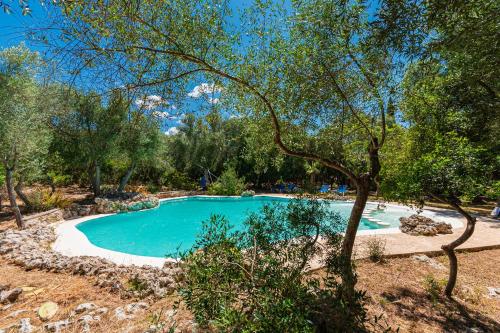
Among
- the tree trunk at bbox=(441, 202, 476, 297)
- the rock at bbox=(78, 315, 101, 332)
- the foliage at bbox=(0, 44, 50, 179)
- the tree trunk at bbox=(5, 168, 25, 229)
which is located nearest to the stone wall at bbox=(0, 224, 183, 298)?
the rock at bbox=(78, 315, 101, 332)

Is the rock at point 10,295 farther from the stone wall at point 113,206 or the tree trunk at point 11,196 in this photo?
the stone wall at point 113,206

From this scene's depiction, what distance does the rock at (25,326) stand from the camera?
10.8 feet

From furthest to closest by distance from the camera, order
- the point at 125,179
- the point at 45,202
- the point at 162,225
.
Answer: the point at 125,179 → the point at 162,225 → the point at 45,202

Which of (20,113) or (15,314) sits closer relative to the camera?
(15,314)

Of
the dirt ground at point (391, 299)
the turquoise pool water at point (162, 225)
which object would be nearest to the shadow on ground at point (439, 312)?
the dirt ground at point (391, 299)

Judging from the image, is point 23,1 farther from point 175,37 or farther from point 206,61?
point 206,61

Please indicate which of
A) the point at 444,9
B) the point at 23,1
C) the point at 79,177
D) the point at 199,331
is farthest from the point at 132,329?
the point at 79,177

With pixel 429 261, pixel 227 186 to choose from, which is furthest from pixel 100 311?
pixel 227 186

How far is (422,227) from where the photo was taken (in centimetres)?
852

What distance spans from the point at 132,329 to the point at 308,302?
243 centimetres

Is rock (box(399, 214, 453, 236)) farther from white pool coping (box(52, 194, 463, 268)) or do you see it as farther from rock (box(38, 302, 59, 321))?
rock (box(38, 302, 59, 321))

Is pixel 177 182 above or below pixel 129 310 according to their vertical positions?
above

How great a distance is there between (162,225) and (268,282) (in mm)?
11225

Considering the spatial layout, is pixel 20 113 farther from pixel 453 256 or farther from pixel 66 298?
pixel 453 256
